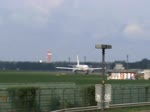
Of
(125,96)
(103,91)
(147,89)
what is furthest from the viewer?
(147,89)

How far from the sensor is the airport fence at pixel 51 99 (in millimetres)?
29234

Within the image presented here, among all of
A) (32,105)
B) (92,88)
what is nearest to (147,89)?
(92,88)

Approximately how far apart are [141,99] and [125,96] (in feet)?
9.77

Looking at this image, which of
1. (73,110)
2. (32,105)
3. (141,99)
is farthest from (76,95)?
(141,99)

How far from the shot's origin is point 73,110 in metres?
31.9

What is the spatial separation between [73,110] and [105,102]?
37.9 feet

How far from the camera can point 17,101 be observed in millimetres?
29406

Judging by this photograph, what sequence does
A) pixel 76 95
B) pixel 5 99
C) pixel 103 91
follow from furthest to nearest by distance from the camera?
pixel 76 95
pixel 5 99
pixel 103 91

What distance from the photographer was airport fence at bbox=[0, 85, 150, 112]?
95.9 ft

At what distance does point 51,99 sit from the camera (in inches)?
1257

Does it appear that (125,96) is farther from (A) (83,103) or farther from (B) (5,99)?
(B) (5,99)

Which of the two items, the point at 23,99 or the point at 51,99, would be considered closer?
the point at 23,99

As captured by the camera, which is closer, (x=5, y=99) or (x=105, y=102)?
(x=105, y=102)

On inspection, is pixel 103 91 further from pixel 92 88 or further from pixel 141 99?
pixel 141 99
